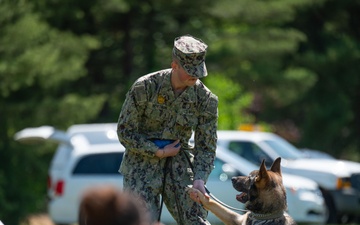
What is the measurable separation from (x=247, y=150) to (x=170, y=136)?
12.7m

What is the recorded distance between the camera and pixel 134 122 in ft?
26.7

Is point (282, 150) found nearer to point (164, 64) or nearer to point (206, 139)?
point (164, 64)

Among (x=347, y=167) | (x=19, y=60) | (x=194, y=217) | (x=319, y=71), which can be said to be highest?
(x=194, y=217)

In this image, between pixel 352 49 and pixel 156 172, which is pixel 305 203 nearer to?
pixel 156 172

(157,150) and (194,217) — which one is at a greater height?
(157,150)

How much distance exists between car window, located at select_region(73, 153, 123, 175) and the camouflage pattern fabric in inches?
Result: 408

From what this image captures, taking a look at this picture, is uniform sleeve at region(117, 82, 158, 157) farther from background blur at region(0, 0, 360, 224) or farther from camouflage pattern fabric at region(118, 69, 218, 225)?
background blur at region(0, 0, 360, 224)

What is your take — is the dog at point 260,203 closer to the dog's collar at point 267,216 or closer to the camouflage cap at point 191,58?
the dog's collar at point 267,216

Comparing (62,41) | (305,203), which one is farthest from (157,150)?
(62,41)

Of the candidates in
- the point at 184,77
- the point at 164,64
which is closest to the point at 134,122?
the point at 184,77

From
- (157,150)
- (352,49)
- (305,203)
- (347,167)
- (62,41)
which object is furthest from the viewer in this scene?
(352,49)

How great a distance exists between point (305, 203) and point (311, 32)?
20.4 meters

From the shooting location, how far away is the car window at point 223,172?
704 inches

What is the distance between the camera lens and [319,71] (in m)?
37.6
